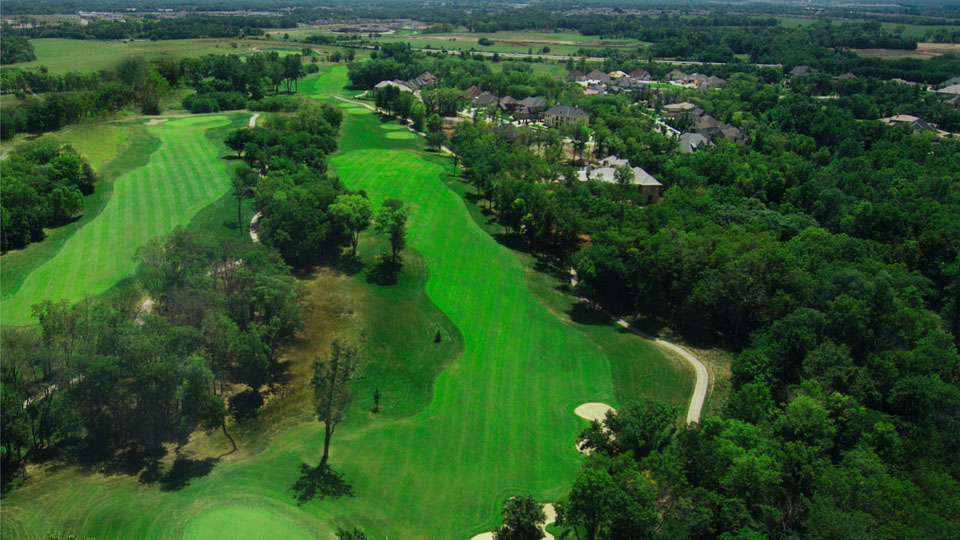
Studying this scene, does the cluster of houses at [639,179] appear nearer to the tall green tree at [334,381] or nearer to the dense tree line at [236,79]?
the tall green tree at [334,381]

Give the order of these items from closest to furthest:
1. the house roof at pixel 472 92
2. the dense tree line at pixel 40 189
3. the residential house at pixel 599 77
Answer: the dense tree line at pixel 40 189 < the house roof at pixel 472 92 < the residential house at pixel 599 77

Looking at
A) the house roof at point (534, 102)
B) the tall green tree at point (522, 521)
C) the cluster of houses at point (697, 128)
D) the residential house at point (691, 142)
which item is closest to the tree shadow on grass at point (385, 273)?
the tall green tree at point (522, 521)

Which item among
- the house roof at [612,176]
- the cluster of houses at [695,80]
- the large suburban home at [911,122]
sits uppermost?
the cluster of houses at [695,80]

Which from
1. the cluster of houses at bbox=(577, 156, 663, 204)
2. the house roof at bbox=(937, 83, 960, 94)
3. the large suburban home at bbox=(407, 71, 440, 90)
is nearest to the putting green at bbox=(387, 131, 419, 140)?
the large suburban home at bbox=(407, 71, 440, 90)

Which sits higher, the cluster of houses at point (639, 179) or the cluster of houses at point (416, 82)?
the cluster of houses at point (416, 82)

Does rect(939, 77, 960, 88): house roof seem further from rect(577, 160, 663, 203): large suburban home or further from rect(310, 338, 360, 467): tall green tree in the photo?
rect(310, 338, 360, 467): tall green tree

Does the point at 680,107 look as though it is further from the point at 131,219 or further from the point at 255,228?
the point at 131,219
